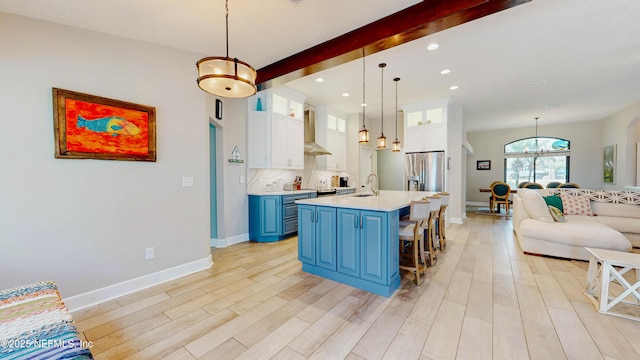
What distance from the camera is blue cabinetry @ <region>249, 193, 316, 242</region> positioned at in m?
4.41

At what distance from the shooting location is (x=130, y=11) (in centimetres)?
224

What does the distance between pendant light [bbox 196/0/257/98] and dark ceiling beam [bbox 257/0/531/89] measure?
138 centimetres

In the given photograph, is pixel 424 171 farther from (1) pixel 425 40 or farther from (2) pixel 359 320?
(2) pixel 359 320

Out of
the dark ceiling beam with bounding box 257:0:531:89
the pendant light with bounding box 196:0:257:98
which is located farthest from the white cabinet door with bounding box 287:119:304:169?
the pendant light with bounding box 196:0:257:98

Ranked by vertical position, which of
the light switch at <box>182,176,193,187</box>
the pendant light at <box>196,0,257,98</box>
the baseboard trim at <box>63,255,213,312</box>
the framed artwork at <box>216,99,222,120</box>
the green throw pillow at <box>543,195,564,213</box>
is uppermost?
the framed artwork at <box>216,99,222,120</box>

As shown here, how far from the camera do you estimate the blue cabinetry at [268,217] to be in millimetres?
4410

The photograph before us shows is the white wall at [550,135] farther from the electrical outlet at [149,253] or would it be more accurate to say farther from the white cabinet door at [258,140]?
the electrical outlet at [149,253]

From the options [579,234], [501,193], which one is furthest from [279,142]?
[501,193]

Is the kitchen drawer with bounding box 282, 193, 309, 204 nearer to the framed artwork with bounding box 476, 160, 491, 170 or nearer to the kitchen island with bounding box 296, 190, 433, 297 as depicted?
the kitchen island with bounding box 296, 190, 433, 297

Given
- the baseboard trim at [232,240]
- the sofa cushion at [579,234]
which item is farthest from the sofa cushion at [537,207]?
the baseboard trim at [232,240]

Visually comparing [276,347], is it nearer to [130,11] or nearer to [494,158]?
[130,11]

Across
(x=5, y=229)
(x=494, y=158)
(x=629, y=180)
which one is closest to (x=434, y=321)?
(x=5, y=229)

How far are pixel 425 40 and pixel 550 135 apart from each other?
8876mm

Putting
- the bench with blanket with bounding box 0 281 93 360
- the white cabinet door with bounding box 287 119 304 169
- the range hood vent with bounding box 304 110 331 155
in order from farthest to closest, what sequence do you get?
the range hood vent with bounding box 304 110 331 155 < the white cabinet door with bounding box 287 119 304 169 < the bench with blanket with bounding box 0 281 93 360
